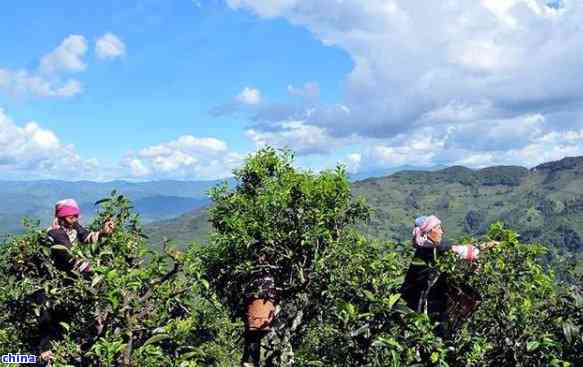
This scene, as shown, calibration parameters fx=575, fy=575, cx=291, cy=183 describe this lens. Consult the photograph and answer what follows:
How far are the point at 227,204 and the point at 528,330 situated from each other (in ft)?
33.9

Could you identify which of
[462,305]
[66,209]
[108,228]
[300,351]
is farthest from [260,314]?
[462,305]

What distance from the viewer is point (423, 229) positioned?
897 centimetres

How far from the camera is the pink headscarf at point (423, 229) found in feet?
29.2

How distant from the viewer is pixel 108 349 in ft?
20.3

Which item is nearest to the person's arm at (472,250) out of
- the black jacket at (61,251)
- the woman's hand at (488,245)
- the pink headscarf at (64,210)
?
the woman's hand at (488,245)

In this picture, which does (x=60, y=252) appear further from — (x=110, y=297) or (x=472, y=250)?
(x=472, y=250)

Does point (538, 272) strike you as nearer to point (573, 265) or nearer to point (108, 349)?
point (573, 265)

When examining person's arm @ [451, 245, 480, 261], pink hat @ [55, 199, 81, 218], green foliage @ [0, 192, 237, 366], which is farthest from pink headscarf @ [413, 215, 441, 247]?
pink hat @ [55, 199, 81, 218]

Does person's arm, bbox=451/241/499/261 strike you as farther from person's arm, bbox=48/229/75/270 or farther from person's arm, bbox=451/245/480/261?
person's arm, bbox=48/229/75/270

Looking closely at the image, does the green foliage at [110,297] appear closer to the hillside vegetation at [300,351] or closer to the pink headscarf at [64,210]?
the hillside vegetation at [300,351]

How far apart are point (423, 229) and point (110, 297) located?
4.82 m

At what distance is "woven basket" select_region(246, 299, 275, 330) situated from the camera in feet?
46.0

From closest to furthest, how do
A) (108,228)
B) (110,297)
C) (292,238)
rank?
(110,297) → (108,228) → (292,238)

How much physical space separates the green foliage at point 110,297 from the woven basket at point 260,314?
499 cm
